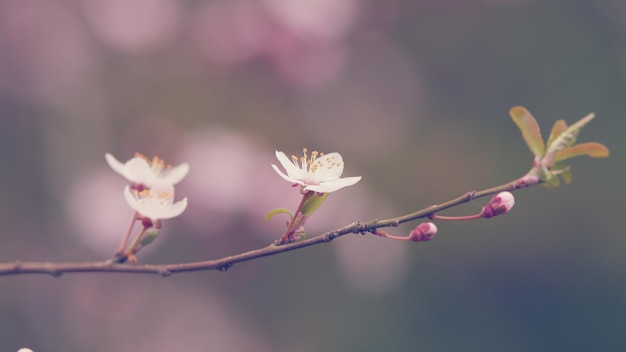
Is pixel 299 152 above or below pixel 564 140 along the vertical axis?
above

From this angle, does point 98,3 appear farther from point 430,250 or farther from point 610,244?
point 610,244

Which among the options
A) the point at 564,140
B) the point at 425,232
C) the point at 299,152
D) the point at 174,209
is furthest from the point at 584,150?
the point at 299,152

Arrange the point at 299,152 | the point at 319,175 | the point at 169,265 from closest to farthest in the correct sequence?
1. the point at 169,265
2. the point at 319,175
3. the point at 299,152

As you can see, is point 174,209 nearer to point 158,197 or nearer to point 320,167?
point 158,197

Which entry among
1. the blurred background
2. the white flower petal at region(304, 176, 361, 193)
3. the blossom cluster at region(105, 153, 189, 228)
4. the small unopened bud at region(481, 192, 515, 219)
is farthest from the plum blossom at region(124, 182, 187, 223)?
the blurred background

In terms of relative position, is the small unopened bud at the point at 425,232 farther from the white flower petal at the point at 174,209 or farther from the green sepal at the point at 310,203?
the white flower petal at the point at 174,209

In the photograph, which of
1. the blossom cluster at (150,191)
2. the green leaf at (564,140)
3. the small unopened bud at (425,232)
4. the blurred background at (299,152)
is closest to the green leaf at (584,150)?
the green leaf at (564,140)
